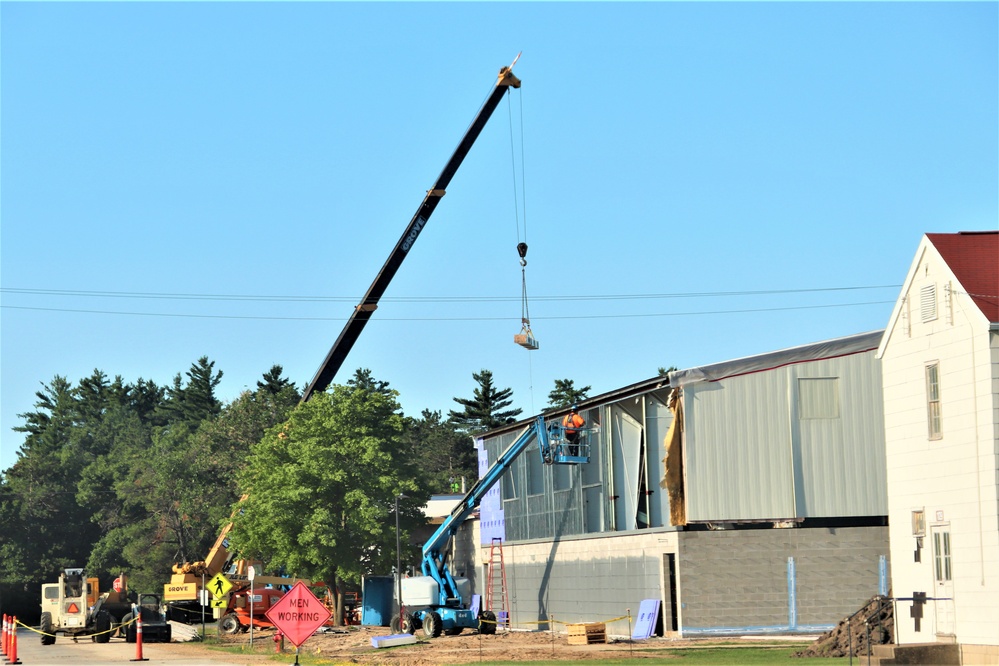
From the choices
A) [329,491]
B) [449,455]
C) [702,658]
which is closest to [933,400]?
[702,658]

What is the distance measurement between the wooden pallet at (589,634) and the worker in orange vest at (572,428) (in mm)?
8867

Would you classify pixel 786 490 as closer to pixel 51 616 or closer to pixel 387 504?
pixel 387 504

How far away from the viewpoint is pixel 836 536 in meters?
42.1

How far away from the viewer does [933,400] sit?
1188 inches

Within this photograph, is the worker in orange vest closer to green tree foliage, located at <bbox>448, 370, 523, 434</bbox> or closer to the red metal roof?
the red metal roof

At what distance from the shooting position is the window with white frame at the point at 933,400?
98.4 feet

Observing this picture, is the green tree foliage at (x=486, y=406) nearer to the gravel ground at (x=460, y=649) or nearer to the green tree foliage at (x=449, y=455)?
the green tree foliage at (x=449, y=455)

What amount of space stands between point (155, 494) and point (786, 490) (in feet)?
261

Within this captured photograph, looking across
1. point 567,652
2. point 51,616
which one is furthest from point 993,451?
point 51,616

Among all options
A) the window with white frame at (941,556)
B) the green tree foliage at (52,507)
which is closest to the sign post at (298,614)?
the window with white frame at (941,556)

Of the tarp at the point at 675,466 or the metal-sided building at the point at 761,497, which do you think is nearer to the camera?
the metal-sided building at the point at 761,497

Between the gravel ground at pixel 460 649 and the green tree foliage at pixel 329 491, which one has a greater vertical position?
the green tree foliage at pixel 329 491

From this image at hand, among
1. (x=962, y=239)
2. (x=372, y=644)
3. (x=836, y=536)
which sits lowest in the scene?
(x=372, y=644)

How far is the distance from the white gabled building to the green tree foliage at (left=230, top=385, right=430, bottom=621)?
36176 millimetres
